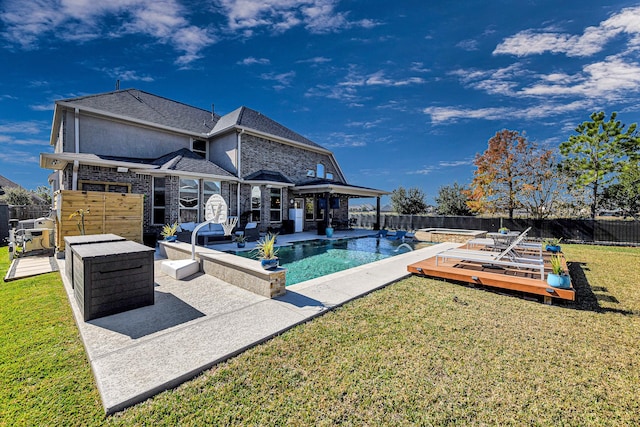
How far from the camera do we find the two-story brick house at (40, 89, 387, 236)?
11688 mm

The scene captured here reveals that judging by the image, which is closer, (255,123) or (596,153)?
(255,123)

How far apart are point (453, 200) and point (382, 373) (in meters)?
27.0

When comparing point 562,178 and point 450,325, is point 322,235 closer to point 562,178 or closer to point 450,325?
point 450,325

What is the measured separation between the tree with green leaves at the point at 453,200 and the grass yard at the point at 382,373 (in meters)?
23.2

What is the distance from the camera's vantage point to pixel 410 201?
28.3 meters

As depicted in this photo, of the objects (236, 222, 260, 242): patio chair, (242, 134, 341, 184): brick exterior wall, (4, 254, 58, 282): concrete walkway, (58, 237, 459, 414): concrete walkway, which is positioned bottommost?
(58, 237, 459, 414): concrete walkway

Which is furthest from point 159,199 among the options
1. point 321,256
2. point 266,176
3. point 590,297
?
point 590,297

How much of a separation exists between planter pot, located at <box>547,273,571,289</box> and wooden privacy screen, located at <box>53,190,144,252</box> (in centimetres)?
1204

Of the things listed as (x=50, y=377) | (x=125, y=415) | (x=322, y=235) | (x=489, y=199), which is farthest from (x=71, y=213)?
(x=489, y=199)

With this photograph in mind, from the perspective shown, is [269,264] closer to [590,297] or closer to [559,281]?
[559,281]

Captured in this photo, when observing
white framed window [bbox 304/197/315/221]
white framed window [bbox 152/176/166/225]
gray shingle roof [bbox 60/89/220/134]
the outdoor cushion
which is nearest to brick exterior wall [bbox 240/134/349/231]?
white framed window [bbox 304/197/315/221]

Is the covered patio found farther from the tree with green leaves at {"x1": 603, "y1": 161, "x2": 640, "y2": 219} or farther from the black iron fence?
the tree with green leaves at {"x1": 603, "y1": 161, "x2": 640, "y2": 219}

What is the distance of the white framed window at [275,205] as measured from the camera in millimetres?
17016

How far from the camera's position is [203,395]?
2422mm
